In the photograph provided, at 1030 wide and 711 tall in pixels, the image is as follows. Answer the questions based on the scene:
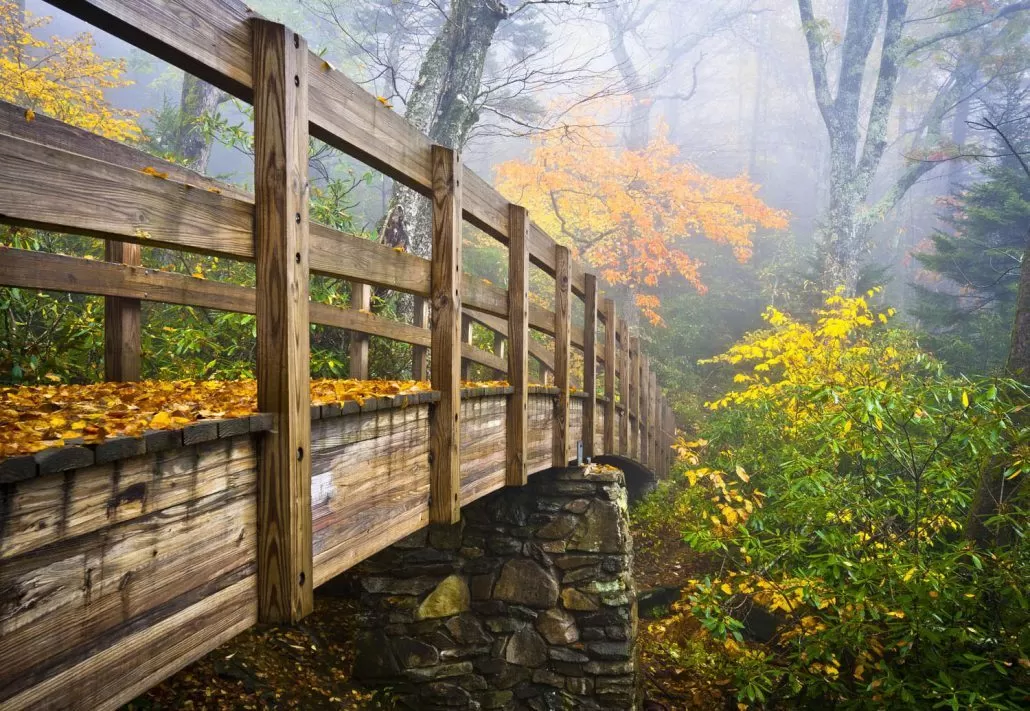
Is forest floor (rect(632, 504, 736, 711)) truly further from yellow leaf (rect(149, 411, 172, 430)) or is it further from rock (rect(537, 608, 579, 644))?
yellow leaf (rect(149, 411, 172, 430))

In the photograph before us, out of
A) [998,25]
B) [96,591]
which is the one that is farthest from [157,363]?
[998,25]

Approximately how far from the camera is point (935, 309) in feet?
46.6

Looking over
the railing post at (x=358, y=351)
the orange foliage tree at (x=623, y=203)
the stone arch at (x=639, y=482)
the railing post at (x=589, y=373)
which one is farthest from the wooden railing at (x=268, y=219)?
the orange foliage tree at (x=623, y=203)

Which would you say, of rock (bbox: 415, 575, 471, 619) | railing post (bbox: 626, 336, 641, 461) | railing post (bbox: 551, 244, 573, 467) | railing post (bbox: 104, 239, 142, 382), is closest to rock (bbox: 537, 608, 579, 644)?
rock (bbox: 415, 575, 471, 619)

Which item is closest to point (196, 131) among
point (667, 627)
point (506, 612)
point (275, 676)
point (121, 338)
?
point (121, 338)

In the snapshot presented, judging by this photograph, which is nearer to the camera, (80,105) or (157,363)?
(157,363)

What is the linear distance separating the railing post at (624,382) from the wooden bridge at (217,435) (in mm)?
5088

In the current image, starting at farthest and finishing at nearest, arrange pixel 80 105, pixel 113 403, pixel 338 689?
pixel 80 105 < pixel 338 689 < pixel 113 403

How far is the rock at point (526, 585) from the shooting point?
5246 millimetres

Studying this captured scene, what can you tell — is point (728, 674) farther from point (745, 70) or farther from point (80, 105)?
point (745, 70)

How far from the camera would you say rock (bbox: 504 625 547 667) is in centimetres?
518

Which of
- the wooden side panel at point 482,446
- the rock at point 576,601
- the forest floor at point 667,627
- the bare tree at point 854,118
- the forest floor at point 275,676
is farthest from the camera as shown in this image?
the bare tree at point 854,118

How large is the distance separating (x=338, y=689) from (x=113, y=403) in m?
3.81

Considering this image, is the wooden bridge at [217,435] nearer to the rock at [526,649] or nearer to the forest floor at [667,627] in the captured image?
the rock at [526,649]
